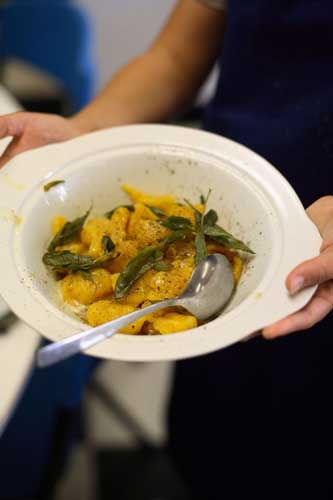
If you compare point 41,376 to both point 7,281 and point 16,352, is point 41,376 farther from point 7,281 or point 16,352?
point 7,281

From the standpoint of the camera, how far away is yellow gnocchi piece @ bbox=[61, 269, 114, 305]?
80cm

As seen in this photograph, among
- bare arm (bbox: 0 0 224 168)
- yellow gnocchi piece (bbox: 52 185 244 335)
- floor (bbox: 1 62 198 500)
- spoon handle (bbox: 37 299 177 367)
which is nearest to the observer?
spoon handle (bbox: 37 299 177 367)

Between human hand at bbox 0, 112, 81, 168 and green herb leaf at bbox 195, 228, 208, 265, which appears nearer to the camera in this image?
green herb leaf at bbox 195, 228, 208, 265

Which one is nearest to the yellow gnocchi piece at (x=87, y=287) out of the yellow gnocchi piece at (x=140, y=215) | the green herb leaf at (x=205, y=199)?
the yellow gnocchi piece at (x=140, y=215)

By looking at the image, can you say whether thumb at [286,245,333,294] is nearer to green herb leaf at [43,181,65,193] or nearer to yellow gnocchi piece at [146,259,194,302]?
yellow gnocchi piece at [146,259,194,302]

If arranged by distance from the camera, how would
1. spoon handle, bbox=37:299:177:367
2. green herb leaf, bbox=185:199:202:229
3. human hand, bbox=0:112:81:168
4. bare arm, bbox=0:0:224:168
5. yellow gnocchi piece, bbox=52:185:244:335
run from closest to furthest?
spoon handle, bbox=37:299:177:367 → yellow gnocchi piece, bbox=52:185:244:335 → green herb leaf, bbox=185:199:202:229 → human hand, bbox=0:112:81:168 → bare arm, bbox=0:0:224:168

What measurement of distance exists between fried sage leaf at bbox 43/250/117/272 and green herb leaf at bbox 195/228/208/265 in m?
0.12

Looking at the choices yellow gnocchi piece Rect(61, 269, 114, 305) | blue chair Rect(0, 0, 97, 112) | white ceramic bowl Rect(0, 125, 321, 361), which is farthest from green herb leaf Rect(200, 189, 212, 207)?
blue chair Rect(0, 0, 97, 112)

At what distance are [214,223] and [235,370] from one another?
50 centimetres

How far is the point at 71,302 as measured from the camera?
2.64ft

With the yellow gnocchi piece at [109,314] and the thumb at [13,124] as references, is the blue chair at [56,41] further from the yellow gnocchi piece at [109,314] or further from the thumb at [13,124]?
the yellow gnocchi piece at [109,314]

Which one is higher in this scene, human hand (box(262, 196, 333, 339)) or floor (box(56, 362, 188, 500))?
human hand (box(262, 196, 333, 339))

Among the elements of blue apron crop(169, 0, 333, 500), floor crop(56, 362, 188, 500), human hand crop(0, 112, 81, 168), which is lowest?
floor crop(56, 362, 188, 500)

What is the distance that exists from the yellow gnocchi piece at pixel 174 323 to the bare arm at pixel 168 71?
553 millimetres
